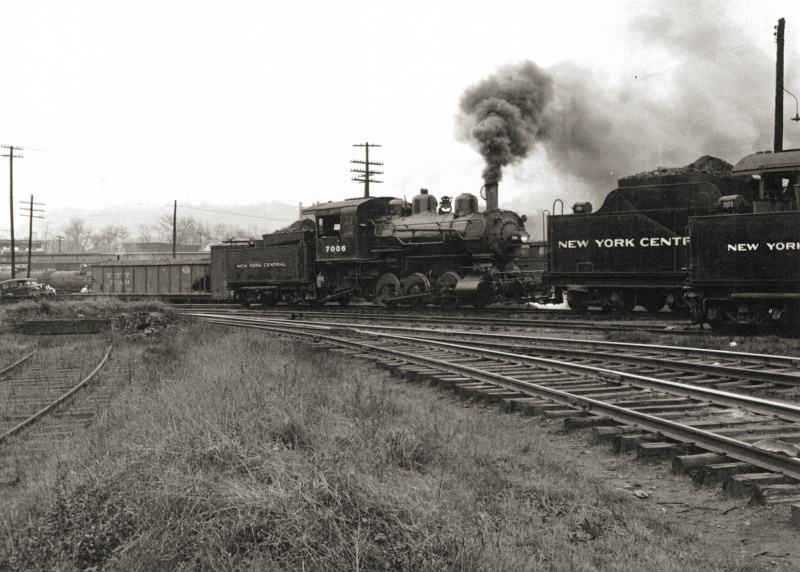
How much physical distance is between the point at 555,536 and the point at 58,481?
9.29ft

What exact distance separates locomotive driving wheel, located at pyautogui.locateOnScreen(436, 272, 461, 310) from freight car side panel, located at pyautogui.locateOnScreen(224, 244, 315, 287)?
5.29 meters

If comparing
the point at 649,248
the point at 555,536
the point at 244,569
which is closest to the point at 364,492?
the point at 244,569

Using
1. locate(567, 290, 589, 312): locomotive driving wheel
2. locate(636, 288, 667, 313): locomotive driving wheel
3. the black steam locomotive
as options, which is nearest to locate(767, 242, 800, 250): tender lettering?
locate(636, 288, 667, 313): locomotive driving wheel

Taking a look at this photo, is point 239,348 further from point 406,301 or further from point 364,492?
point 406,301

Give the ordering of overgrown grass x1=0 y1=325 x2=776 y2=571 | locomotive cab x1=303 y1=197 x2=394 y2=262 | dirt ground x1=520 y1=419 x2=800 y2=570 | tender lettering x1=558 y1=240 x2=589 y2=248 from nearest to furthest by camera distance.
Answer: overgrown grass x1=0 y1=325 x2=776 y2=571 < dirt ground x1=520 y1=419 x2=800 y2=570 < tender lettering x1=558 y1=240 x2=589 y2=248 < locomotive cab x1=303 y1=197 x2=394 y2=262

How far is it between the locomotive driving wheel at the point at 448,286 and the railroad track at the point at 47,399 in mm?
9131

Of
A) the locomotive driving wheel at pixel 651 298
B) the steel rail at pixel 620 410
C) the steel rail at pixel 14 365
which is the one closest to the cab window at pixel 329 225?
the locomotive driving wheel at pixel 651 298

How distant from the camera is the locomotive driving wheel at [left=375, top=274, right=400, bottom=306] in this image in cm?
2092

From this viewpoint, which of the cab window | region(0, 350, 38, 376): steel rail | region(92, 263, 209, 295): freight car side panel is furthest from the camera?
region(92, 263, 209, 295): freight car side panel

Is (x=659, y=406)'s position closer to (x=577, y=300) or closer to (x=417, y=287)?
(x=577, y=300)

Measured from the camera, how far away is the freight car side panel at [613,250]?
15148 mm

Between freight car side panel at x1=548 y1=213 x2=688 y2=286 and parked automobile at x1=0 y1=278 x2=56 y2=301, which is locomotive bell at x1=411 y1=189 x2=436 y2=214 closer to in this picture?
freight car side panel at x1=548 y1=213 x2=688 y2=286

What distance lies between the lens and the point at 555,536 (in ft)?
12.7

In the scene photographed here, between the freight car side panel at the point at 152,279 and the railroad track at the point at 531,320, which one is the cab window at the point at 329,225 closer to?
the railroad track at the point at 531,320
